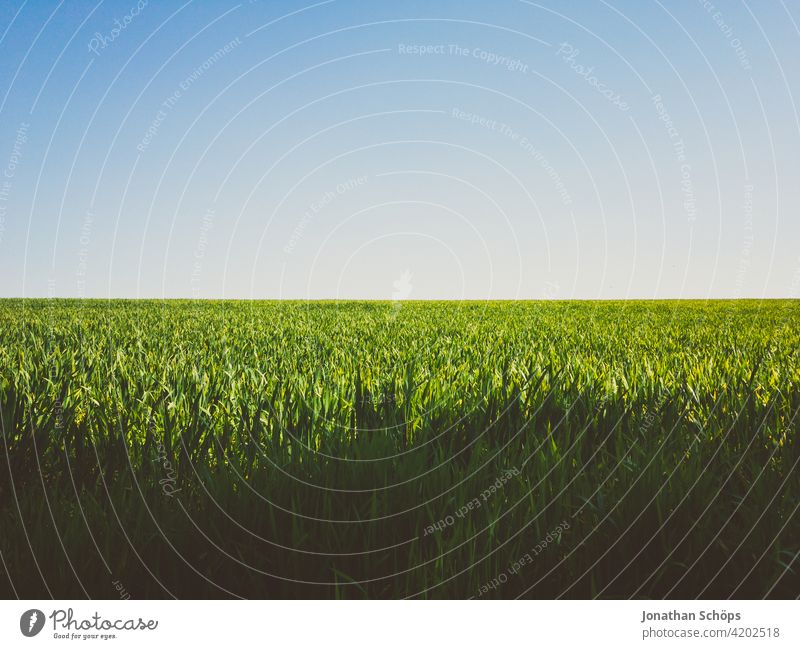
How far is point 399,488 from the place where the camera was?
98.3 inches

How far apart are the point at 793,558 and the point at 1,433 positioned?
3962mm

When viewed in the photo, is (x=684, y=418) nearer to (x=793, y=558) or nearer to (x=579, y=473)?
(x=579, y=473)

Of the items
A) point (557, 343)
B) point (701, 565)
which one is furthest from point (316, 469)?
point (557, 343)
